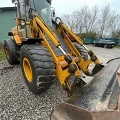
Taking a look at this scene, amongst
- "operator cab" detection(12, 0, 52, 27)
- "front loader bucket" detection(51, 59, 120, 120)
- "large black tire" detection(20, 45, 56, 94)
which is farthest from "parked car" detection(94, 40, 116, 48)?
"front loader bucket" detection(51, 59, 120, 120)

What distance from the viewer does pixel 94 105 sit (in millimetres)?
2143

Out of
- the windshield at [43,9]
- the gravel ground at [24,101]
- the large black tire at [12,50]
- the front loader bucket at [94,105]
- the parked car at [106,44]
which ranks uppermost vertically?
the windshield at [43,9]

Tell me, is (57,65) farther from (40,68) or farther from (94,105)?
(94,105)

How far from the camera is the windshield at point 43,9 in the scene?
4.70 metres

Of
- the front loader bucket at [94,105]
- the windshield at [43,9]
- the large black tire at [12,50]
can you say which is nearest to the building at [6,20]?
the large black tire at [12,50]

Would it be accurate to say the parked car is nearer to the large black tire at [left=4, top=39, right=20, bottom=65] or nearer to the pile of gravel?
the large black tire at [left=4, top=39, right=20, bottom=65]

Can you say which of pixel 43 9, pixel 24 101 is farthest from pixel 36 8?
pixel 24 101

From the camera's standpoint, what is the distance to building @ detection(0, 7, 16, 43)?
56.0 feet

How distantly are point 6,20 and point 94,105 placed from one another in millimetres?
16527

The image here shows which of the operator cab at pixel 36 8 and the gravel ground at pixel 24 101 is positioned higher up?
the operator cab at pixel 36 8

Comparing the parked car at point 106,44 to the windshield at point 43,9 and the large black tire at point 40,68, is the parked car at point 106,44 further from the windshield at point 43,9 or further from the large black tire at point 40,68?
the large black tire at point 40,68

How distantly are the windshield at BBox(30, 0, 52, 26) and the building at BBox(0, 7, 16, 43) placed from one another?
12.8 m

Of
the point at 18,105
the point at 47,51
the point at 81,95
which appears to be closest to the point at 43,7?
the point at 47,51

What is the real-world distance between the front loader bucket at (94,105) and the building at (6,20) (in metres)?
15.5
